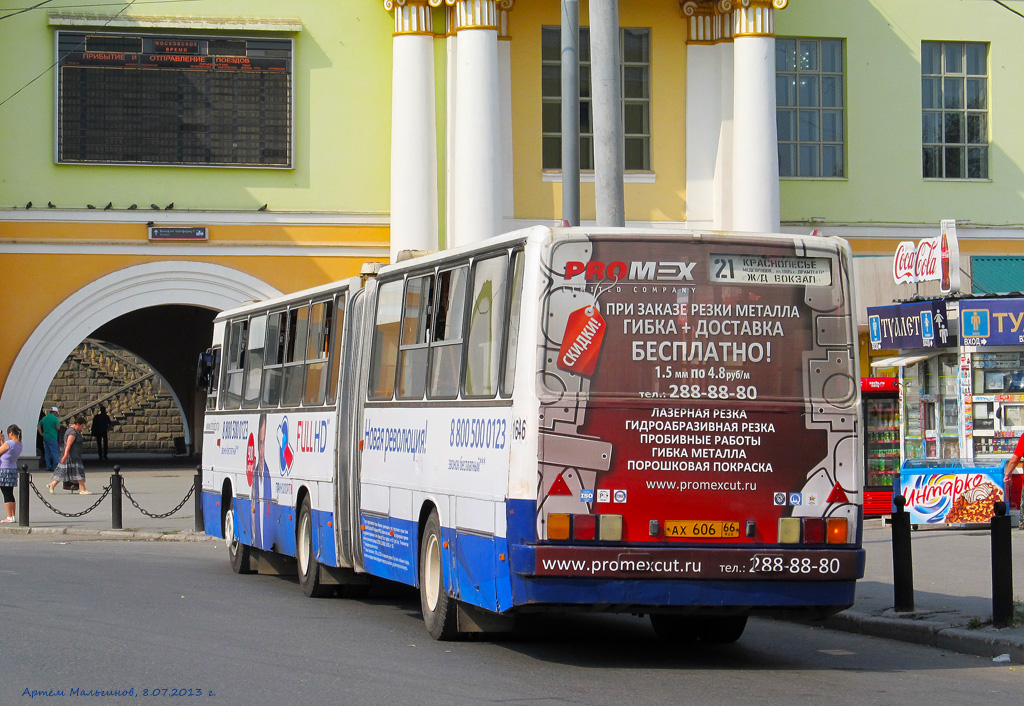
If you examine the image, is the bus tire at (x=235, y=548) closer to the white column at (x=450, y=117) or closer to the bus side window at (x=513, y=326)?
the bus side window at (x=513, y=326)

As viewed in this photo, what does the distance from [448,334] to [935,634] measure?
4.27m

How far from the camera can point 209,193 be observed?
31641 mm

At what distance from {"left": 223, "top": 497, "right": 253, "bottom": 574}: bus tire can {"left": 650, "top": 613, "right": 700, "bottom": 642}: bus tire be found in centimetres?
641

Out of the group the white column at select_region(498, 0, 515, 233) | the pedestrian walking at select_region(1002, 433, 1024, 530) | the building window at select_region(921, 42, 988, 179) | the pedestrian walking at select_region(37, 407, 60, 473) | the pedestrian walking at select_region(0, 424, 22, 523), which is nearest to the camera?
the pedestrian walking at select_region(1002, 433, 1024, 530)

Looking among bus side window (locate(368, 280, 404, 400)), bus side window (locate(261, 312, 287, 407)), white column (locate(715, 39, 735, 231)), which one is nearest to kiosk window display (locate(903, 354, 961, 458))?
bus side window (locate(261, 312, 287, 407))

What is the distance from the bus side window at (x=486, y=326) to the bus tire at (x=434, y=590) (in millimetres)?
1291

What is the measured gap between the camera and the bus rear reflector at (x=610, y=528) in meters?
9.48

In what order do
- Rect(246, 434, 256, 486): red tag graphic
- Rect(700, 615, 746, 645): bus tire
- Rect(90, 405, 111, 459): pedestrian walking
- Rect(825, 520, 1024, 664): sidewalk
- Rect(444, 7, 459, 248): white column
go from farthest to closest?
Rect(90, 405, 111, 459): pedestrian walking, Rect(444, 7, 459, 248): white column, Rect(246, 434, 256, 486): red tag graphic, Rect(700, 615, 746, 645): bus tire, Rect(825, 520, 1024, 664): sidewalk

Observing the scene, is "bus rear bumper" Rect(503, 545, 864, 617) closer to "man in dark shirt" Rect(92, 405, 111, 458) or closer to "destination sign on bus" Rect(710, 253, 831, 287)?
"destination sign on bus" Rect(710, 253, 831, 287)

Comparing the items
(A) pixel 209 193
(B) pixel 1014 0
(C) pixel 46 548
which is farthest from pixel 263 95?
(B) pixel 1014 0

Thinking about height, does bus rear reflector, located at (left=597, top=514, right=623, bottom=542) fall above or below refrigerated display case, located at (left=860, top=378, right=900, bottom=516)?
below

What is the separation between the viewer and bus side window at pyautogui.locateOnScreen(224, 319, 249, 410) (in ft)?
56.3

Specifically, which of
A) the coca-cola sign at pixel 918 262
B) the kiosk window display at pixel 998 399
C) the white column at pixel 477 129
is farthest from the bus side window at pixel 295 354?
the white column at pixel 477 129

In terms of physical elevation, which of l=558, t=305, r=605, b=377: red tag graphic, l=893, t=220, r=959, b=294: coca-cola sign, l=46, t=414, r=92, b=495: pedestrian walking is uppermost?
l=893, t=220, r=959, b=294: coca-cola sign
